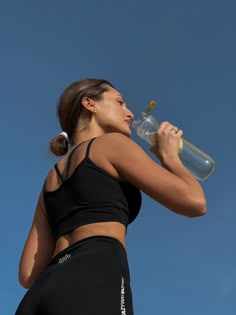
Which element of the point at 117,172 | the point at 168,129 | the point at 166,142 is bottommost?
the point at 117,172

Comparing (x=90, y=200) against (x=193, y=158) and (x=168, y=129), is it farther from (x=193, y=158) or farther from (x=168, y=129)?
(x=193, y=158)

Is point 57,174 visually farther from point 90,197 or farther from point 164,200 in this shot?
point 164,200

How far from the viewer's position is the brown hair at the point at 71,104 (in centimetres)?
451

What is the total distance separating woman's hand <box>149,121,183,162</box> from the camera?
3.76 metres

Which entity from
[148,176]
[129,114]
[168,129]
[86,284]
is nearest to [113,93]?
[129,114]

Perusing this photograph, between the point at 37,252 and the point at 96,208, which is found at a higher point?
the point at 96,208

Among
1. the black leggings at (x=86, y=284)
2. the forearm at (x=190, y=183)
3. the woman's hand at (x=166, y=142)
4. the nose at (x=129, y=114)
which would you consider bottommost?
the black leggings at (x=86, y=284)

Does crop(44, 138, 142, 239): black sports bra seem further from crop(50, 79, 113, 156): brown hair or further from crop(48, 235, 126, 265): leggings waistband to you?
crop(50, 79, 113, 156): brown hair

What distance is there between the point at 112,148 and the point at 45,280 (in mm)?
1098

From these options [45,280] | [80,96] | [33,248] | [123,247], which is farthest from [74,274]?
[80,96]

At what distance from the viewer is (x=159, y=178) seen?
3373 mm

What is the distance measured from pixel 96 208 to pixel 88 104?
1353 mm

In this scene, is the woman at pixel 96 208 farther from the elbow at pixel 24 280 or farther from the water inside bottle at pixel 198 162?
the water inside bottle at pixel 198 162

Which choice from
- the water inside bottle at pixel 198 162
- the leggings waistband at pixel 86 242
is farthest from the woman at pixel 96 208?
the water inside bottle at pixel 198 162
